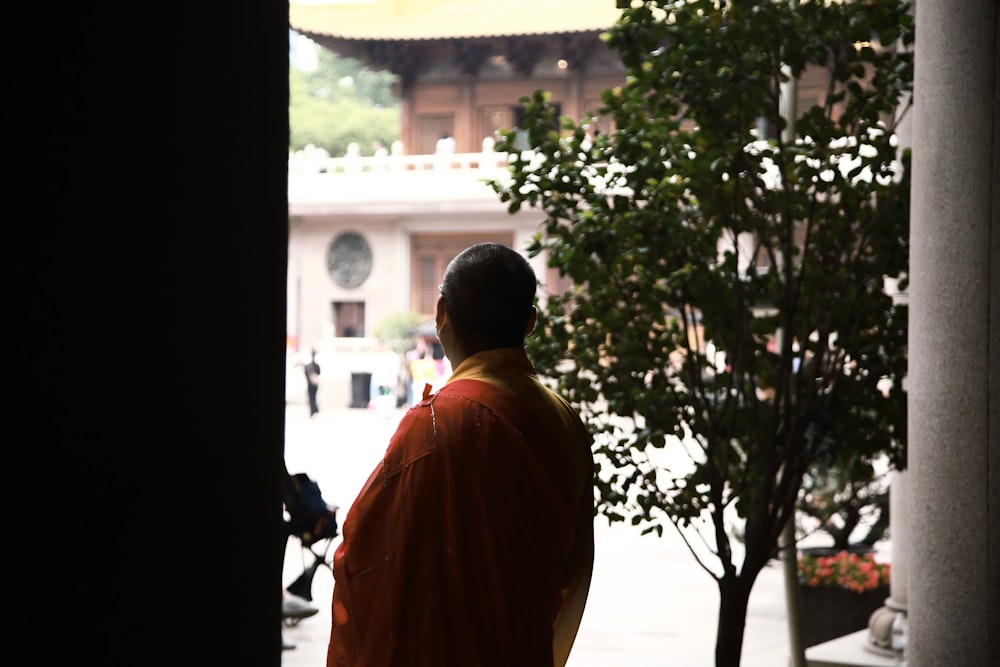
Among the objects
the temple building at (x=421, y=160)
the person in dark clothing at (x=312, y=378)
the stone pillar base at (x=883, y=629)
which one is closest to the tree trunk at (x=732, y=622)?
the stone pillar base at (x=883, y=629)

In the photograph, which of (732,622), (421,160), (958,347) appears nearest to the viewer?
(958,347)

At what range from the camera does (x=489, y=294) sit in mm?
1670

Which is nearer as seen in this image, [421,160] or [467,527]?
[467,527]

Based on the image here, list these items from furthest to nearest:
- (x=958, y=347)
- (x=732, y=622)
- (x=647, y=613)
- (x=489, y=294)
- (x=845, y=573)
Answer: (x=647, y=613) → (x=845, y=573) → (x=732, y=622) → (x=958, y=347) → (x=489, y=294)

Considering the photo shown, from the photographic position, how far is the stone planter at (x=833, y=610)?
5730mm

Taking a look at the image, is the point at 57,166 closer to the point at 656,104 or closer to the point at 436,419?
the point at 436,419

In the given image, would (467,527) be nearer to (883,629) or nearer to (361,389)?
(883,629)

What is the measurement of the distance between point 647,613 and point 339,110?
100ft

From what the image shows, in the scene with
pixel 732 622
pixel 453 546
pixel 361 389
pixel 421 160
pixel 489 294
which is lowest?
pixel 361 389

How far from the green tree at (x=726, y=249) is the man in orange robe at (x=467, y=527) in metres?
1.60

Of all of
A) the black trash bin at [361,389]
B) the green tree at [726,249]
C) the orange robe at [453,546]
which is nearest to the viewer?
the orange robe at [453,546]

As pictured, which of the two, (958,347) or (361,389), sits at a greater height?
(958,347)

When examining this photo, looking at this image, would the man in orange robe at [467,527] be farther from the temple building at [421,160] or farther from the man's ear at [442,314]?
the temple building at [421,160]

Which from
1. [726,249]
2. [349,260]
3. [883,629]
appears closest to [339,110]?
[349,260]
